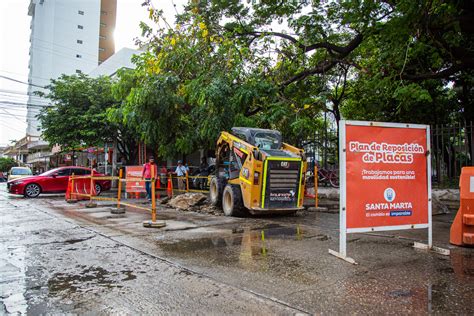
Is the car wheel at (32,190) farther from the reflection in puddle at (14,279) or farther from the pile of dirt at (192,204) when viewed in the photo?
the reflection in puddle at (14,279)

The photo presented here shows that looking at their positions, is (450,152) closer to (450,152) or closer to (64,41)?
(450,152)

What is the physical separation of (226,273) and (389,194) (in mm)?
2799

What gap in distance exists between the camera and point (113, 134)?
23.1m

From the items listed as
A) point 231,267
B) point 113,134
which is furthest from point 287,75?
point 113,134

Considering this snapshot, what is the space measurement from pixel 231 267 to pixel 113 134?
798 inches

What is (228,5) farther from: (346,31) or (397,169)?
(397,169)

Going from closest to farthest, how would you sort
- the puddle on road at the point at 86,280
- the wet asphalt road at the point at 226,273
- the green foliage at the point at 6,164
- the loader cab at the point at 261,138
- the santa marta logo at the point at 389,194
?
the wet asphalt road at the point at 226,273
the puddle on road at the point at 86,280
the santa marta logo at the point at 389,194
the loader cab at the point at 261,138
the green foliage at the point at 6,164

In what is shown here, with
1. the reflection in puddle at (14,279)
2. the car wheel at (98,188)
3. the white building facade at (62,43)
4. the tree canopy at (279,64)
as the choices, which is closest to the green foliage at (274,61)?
the tree canopy at (279,64)

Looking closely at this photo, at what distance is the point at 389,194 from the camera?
5.39 m

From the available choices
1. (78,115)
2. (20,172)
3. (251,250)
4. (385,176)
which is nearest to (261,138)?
(251,250)

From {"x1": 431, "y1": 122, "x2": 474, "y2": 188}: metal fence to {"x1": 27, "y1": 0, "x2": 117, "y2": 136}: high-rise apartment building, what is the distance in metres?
64.1

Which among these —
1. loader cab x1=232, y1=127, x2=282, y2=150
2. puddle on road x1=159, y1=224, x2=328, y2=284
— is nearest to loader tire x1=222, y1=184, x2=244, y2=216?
loader cab x1=232, y1=127, x2=282, y2=150

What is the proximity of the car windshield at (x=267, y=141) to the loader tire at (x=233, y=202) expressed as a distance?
4.64 feet

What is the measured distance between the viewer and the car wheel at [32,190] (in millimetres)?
17312
